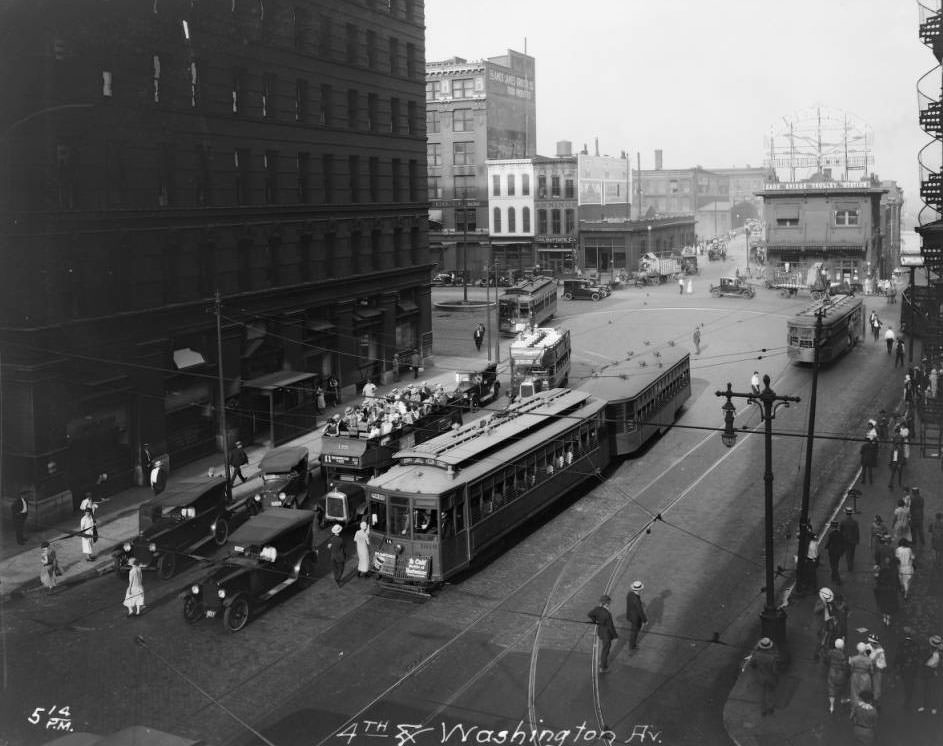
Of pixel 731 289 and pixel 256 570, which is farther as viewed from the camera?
pixel 731 289

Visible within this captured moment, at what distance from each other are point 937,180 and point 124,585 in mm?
25610

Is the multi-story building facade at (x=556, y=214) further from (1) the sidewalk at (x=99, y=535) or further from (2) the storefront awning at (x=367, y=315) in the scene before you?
(1) the sidewalk at (x=99, y=535)

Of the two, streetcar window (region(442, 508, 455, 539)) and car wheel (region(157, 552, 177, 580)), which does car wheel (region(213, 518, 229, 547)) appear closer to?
car wheel (region(157, 552, 177, 580))

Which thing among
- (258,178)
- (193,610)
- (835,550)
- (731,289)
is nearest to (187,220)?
(258,178)

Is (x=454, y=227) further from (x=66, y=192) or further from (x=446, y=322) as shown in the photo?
(x=66, y=192)

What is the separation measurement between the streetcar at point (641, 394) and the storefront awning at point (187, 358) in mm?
13031

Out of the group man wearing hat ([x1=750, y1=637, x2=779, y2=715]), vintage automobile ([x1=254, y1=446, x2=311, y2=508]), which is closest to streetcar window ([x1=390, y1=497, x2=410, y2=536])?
vintage automobile ([x1=254, y1=446, x2=311, y2=508])

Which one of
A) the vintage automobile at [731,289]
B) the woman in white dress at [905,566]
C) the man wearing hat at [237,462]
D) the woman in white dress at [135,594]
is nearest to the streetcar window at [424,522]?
the woman in white dress at [135,594]

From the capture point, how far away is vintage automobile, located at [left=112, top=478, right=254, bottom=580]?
2289cm

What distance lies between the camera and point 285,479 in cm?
2778

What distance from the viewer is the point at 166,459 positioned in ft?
105

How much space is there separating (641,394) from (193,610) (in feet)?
55.6

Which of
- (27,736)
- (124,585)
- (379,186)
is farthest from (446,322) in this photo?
(27,736)

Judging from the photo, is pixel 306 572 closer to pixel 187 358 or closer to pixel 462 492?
pixel 462 492
